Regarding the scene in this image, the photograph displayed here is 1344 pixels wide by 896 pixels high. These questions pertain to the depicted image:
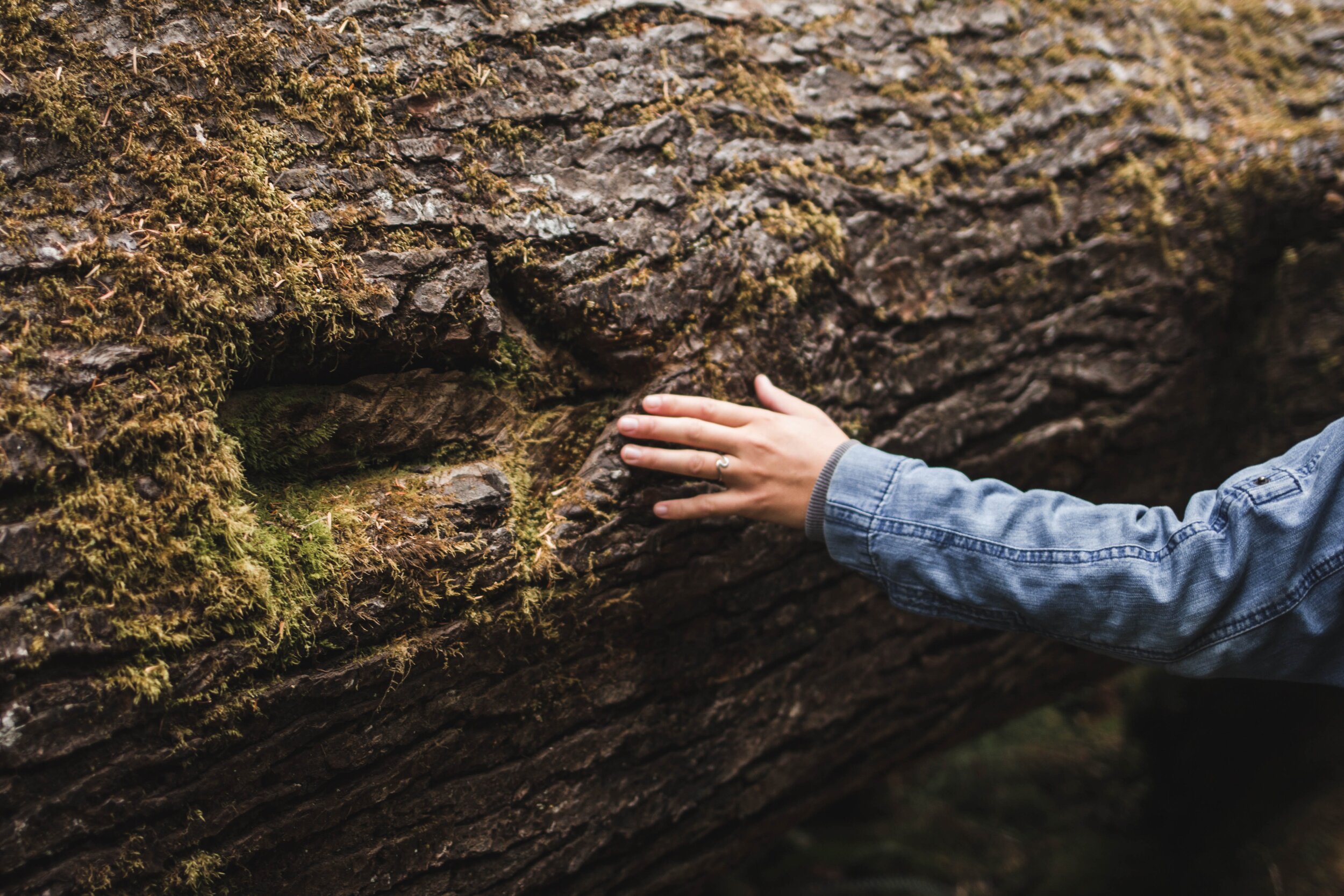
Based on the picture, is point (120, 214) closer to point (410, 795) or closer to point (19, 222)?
point (19, 222)

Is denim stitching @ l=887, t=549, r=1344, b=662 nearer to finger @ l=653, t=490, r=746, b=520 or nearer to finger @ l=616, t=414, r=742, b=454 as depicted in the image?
finger @ l=653, t=490, r=746, b=520

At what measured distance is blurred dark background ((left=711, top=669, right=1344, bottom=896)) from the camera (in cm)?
285

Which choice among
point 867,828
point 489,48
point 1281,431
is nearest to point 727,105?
point 489,48

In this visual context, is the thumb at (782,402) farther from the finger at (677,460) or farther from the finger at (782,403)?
the finger at (677,460)

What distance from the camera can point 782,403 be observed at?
68.4 inches

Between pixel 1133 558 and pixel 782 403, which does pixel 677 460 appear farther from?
pixel 1133 558

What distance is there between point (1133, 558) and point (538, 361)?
128cm

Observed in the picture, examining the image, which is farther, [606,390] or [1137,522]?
[606,390]

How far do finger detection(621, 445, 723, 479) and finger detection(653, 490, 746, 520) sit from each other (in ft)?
0.17

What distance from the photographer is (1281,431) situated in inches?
103

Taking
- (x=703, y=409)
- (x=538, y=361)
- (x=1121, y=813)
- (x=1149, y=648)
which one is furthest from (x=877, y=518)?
(x=1121, y=813)

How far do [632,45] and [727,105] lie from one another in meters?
0.27

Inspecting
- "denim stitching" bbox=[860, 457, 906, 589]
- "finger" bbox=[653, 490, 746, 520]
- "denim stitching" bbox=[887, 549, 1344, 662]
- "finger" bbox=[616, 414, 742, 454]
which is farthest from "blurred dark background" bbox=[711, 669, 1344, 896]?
"finger" bbox=[616, 414, 742, 454]

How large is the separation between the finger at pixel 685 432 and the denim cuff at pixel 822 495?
7.7 inches
